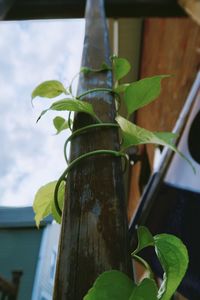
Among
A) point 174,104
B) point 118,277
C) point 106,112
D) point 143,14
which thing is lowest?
point 118,277

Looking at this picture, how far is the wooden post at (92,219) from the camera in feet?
1.17

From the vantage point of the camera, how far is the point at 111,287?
310 mm

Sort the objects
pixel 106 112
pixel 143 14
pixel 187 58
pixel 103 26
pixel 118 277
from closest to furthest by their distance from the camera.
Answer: pixel 118 277
pixel 106 112
pixel 103 26
pixel 143 14
pixel 187 58

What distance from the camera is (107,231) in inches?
15.1

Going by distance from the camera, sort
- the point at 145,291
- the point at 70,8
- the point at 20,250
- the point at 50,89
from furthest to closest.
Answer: the point at 20,250 < the point at 70,8 < the point at 50,89 < the point at 145,291

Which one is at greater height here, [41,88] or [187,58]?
[187,58]

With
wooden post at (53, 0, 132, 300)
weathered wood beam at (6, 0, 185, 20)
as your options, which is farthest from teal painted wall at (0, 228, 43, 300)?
wooden post at (53, 0, 132, 300)

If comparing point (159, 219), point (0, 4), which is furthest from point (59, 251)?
point (0, 4)

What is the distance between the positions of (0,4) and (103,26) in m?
0.90

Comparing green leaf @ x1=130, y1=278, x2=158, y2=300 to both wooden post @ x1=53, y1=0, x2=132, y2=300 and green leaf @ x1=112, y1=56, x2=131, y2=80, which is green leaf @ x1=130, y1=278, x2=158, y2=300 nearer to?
wooden post @ x1=53, y1=0, x2=132, y2=300

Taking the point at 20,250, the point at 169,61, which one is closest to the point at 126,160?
the point at 169,61

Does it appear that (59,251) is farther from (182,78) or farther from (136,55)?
(136,55)

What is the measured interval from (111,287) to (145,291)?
32 millimetres

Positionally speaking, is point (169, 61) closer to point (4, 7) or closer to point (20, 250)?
point (4, 7)
